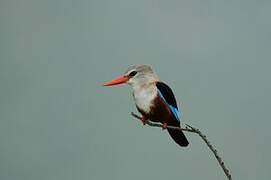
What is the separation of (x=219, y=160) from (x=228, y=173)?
157 mm

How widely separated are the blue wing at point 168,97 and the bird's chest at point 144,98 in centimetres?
9

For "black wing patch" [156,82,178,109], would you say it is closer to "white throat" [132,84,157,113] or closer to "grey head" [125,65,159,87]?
"white throat" [132,84,157,113]

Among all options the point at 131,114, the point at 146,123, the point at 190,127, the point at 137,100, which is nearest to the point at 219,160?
the point at 190,127

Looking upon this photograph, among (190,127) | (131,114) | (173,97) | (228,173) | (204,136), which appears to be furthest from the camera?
(173,97)

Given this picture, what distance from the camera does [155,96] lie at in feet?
15.9

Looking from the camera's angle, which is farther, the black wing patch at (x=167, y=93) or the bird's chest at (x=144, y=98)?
the black wing patch at (x=167, y=93)

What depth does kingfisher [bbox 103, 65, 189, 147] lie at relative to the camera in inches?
186

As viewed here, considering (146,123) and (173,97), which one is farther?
(173,97)

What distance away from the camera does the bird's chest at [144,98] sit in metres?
4.75

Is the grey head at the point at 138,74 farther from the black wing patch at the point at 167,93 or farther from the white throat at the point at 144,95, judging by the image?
the black wing patch at the point at 167,93

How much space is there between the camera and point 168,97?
4.97 metres

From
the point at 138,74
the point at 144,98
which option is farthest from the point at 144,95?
the point at 138,74

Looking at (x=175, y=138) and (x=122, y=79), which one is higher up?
(x=122, y=79)

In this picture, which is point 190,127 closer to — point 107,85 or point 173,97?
point 107,85
